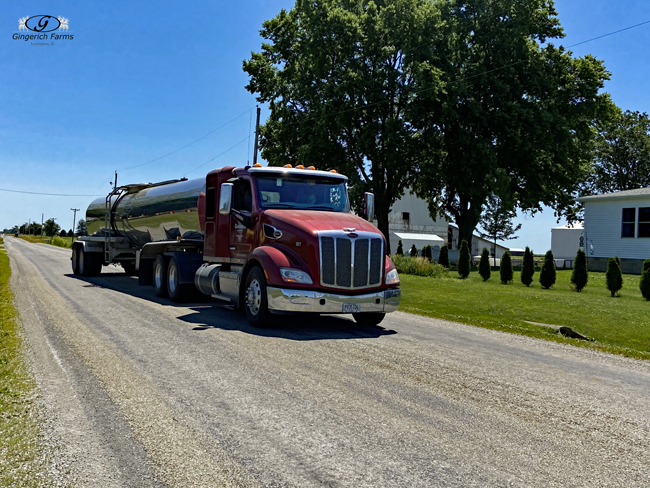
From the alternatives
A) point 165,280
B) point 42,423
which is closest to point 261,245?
point 165,280

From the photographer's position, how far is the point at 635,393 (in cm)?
642

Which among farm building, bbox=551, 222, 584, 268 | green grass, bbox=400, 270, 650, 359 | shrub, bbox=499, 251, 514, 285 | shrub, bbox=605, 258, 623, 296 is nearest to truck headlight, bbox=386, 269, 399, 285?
green grass, bbox=400, 270, 650, 359

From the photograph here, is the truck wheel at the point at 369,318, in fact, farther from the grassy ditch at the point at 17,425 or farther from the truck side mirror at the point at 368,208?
the grassy ditch at the point at 17,425

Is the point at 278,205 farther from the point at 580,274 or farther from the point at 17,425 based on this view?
the point at 580,274

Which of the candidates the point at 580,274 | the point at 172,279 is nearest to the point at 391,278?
the point at 172,279

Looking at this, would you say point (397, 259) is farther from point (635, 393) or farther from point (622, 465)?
point (622, 465)

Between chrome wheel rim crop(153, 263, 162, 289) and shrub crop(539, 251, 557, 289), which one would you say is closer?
chrome wheel rim crop(153, 263, 162, 289)

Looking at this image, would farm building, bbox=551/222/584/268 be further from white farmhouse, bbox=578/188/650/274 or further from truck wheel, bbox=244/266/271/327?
truck wheel, bbox=244/266/271/327

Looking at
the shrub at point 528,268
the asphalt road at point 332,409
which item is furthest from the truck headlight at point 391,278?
the shrub at point 528,268

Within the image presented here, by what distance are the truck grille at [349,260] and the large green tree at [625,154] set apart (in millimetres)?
56951

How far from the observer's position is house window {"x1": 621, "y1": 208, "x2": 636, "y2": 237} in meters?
33.2

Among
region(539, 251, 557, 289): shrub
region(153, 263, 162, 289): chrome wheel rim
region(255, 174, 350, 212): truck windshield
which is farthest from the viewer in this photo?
region(539, 251, 557, 289): shrub

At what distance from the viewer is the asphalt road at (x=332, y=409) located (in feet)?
13.0

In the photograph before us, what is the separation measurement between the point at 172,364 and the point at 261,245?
13.9 feet
